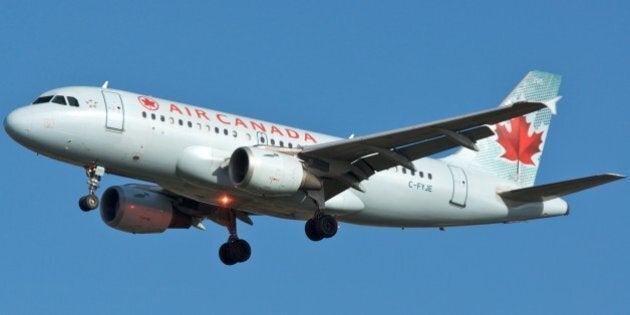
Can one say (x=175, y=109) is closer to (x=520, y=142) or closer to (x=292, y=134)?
(x=292, y=134)

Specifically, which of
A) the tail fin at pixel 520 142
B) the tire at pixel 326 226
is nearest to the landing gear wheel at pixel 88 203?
the tire at pixel 326 226

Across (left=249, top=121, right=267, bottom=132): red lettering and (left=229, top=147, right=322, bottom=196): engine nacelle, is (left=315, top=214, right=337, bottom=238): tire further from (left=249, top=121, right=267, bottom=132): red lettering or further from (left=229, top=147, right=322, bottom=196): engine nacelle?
(left=249, top=121, right=267, bottom=132): red lettering

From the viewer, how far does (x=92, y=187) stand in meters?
43.0

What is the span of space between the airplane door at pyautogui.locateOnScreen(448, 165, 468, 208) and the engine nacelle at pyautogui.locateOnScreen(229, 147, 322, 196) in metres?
6.47

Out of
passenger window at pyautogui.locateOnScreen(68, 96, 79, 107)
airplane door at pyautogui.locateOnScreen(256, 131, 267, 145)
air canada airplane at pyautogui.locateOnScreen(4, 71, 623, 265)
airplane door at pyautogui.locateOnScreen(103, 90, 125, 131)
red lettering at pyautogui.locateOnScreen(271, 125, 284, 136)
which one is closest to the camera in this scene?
air canada airplane at pyautogui.locateOnScreen(4, 71, 623, 265)

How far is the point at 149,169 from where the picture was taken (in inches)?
1693

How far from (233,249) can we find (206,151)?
Result: 20.4ft

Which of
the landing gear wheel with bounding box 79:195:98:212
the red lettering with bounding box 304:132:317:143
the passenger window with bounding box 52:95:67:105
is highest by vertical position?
the passenger window with bounding box 52:95:67:105

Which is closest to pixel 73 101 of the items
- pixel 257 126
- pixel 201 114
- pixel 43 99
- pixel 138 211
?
pixel 43 99

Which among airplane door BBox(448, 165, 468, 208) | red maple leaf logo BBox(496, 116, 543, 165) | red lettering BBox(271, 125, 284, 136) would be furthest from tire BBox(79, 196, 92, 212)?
red maple leaf logo BBox(496, 116, 543, 165)

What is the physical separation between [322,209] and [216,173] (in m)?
3.54

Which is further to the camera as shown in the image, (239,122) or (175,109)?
(239,122)

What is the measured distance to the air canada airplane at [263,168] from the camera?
4244 centimetres

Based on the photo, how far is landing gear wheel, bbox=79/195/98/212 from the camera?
42750mm
